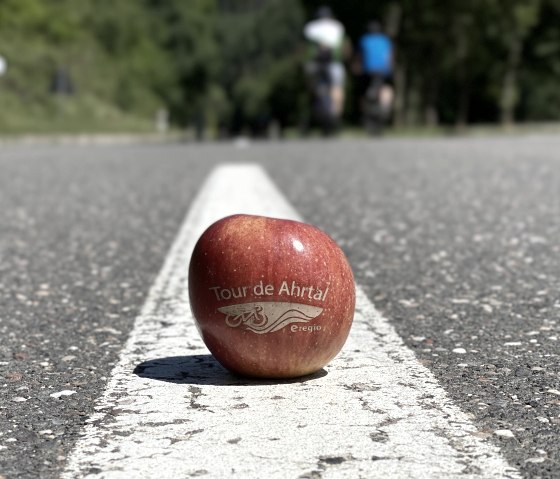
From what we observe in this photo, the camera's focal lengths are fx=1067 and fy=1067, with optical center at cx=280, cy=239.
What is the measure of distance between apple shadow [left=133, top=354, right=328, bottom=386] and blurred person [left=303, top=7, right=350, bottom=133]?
16.3m

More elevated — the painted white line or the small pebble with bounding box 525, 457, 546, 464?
the small pebble with bounding box 525, 457, 546, 464

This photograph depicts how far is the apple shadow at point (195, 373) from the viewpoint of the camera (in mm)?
3092

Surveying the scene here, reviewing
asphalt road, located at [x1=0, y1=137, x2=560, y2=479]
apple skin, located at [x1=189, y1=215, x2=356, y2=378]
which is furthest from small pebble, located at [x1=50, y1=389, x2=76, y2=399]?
apple skin, located at [x1=189, y1=215, x2=356, y2=378]

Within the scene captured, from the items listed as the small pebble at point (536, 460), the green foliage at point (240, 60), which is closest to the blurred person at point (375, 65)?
the green foliage at point (240, 60)

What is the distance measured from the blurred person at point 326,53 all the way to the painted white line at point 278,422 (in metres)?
16.0

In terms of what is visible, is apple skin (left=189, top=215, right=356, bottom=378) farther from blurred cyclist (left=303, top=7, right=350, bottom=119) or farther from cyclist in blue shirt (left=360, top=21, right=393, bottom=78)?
cyclist in blue shirt (left=360, top=21, right=393, bottom=78)

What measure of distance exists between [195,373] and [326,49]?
671 inches

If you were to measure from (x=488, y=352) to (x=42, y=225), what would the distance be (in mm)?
4559

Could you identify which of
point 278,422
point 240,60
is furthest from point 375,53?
point 240,60

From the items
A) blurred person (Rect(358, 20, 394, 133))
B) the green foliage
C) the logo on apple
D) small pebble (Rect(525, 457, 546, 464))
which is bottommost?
the green foliage

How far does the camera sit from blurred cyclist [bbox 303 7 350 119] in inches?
755

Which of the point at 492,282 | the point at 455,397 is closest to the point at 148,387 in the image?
the point at 455,397

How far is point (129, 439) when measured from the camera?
8.25 ft

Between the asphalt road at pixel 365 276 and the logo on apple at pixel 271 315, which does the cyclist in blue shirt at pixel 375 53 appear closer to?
the asphalt road at pixel 365 276
